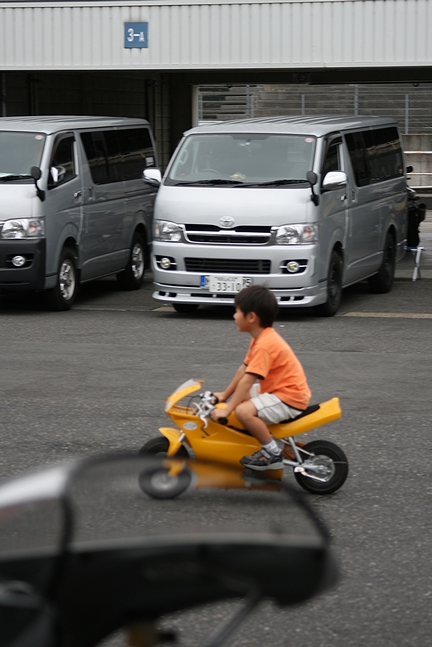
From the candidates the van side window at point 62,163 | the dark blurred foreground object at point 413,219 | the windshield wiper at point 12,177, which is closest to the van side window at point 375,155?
the dark blurred foreground object at point 413,219

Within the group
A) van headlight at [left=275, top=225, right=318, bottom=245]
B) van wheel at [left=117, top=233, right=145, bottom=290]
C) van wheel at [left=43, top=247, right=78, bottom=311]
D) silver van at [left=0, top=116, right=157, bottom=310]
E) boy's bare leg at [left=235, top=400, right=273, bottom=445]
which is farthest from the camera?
van wheel at [left=117, top=233, right=145, bottom=290]

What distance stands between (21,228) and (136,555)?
9425 millimetres

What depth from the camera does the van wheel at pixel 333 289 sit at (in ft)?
38.7

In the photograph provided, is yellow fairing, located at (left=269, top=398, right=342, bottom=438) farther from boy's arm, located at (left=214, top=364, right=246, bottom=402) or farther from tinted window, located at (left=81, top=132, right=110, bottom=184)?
tinted window, located at (left=81, top=132, right=110, bottom=184)

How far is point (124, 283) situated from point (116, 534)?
39.1 feet

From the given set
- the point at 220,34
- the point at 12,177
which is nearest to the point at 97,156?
the point at 12,177

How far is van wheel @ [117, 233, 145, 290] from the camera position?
14.3 metres

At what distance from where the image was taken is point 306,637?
379 centimetres

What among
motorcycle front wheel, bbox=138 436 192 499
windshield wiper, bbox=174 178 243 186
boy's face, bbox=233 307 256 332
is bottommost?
boy's face, bbox=233 307 256 332

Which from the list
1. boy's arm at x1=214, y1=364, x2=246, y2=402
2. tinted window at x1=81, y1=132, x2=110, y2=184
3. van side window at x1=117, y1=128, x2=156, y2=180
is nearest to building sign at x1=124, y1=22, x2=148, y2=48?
van side window at x1=117, y1=128, x2=156, y2=180

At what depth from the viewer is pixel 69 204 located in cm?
1234

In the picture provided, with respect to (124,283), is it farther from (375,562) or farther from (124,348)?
(375,562)

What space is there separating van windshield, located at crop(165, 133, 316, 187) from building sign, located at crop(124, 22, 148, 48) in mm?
3836

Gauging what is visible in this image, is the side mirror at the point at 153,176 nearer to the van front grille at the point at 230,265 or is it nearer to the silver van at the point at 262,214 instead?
the silver van at the point at 262,214
